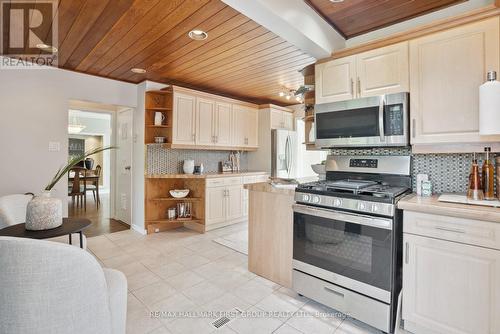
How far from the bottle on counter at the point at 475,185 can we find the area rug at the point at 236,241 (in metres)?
2.31

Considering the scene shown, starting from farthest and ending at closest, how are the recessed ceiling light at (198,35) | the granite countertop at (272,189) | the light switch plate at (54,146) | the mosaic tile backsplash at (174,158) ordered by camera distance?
1. the mosaic tile backsplash at (174,158)
2. the light switch plate at (54,146)
3. the recessed ceiling light at (198,35)
4. the granite countertop at (272,189)

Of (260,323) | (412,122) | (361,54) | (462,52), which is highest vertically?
(361,54)

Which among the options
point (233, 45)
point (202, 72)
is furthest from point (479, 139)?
point (202, 72)

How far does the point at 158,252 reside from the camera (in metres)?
3.14

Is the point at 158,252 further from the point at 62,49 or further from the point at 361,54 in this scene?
the point at 361,54

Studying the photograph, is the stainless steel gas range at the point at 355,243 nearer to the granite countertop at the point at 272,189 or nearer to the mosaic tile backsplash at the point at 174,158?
the granite countertop at the point at 272,189

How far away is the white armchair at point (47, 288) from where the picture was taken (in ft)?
3.03

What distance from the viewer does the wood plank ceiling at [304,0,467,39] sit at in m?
1.91

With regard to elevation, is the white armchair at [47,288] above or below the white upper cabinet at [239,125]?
below

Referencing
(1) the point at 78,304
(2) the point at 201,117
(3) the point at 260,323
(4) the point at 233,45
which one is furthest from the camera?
(2) the point at 201,117

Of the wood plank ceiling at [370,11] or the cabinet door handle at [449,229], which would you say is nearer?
the cabinet door handle at [449,229]

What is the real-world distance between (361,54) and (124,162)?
13.0 ft

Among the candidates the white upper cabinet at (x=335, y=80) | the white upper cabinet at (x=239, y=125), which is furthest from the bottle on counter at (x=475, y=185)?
the white upper cabinet at (x=239, y=125)

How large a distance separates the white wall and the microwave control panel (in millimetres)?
3755
